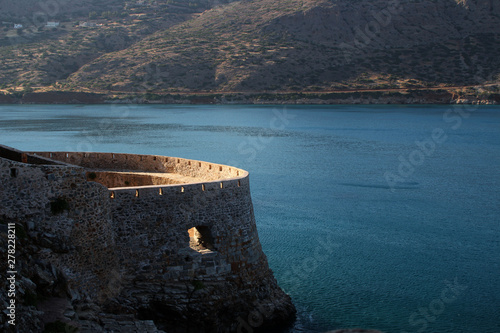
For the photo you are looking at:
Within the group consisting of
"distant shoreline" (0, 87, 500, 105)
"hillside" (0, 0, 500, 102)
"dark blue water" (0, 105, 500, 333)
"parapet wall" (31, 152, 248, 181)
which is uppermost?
"hillside" (0, 0, 500, 102)

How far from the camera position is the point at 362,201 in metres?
34.7

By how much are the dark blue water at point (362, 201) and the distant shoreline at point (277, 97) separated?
23816 millimetres

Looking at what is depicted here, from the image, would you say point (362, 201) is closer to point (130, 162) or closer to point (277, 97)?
point (130, 162)

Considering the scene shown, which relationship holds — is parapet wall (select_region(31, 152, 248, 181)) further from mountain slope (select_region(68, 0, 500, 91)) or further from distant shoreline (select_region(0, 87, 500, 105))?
mountain slope (select_region(68, 0, 500, 91))

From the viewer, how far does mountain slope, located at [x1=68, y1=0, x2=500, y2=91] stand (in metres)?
112

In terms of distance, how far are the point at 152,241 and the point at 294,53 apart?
345 ft

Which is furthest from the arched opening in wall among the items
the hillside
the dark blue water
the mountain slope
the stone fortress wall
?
the mountain slope

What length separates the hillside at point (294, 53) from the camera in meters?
112

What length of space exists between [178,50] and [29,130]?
195ft

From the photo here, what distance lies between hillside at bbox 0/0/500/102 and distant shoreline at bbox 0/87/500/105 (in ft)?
4.30

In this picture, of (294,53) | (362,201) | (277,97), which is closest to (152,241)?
(362,201)

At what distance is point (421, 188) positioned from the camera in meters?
38.8

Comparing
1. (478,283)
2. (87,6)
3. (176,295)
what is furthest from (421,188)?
(87,6)

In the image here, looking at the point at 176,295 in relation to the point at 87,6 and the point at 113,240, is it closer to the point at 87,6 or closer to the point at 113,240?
the point at 113,240
